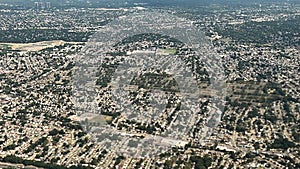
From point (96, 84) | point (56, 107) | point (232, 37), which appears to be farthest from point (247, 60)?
point (56, 107)

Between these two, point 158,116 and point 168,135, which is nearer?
point 168,135

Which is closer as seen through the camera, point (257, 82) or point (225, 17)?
point (257, 82)

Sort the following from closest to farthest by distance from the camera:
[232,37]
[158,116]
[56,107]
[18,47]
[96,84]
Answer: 1. [158,116]
2. [56,107]
3. [96,84]
4. [18,47]
5. [232,37]

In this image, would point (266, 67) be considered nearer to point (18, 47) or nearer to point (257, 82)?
point (257, 82)

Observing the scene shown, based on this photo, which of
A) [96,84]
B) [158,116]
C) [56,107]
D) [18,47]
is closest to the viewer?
[158,116]

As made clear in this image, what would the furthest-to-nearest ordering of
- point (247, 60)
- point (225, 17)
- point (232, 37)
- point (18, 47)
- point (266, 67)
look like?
point (225, 17), point (232, 37), point (18, 47), point (247, 60), point (266, 67)

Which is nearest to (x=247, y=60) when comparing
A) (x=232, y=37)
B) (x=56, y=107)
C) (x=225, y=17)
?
(x=232, y=37)

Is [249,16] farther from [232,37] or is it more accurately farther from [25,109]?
[25,109]

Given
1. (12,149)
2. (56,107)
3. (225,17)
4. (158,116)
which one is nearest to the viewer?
(12,149)

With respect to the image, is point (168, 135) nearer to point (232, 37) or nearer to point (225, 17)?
point (232, 37)
